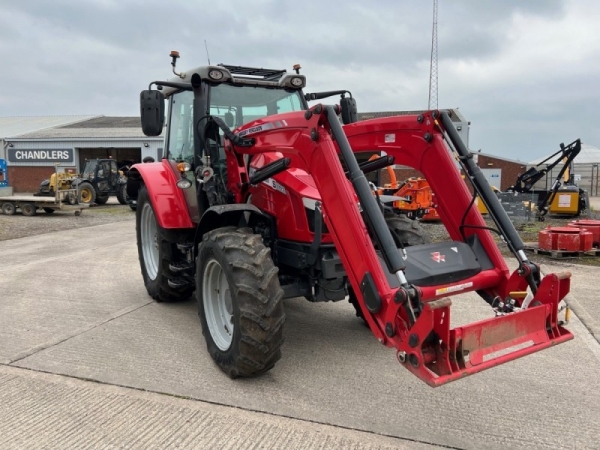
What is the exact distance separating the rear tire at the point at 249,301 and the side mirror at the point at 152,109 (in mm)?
1211

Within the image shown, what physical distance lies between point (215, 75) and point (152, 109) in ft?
2.10

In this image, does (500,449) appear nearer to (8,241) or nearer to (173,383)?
(173,383)

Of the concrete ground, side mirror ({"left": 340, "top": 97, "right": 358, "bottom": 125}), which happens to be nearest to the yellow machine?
the concrete ground

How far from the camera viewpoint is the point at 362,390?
3.32 meters

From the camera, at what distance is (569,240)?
8133mm

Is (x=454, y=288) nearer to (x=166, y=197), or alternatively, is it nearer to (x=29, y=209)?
(x=166, y=197)

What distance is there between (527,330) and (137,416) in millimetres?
2370

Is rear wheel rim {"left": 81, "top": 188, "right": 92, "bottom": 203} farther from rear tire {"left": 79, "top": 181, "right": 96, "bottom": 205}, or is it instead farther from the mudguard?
the mudguard

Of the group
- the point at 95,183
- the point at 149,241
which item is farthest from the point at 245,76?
the point at 95,183

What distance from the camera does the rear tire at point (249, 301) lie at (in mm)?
3123

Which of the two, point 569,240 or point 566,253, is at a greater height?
point 569,240

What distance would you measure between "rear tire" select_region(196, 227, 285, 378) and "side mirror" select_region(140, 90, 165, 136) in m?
1.21

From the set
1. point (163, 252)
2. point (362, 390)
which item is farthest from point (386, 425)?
point (163, 252)

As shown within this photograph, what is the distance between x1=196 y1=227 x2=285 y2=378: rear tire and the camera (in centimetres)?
312
